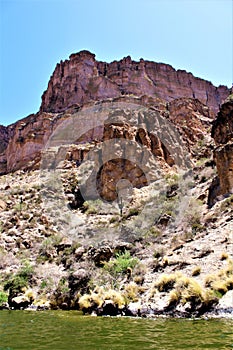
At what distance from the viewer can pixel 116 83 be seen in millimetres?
74062

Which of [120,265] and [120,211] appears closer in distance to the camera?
[120,265]

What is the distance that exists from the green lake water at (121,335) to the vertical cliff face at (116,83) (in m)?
59.9

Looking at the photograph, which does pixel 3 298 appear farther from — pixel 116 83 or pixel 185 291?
pixel 116 83

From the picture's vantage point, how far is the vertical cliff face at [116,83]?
2761 inches

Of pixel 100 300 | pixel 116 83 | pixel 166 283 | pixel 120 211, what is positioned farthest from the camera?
pixel 116 83

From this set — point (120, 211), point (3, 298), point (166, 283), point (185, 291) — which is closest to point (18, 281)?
point (3, 298)

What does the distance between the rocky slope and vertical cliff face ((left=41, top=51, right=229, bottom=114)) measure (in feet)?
8.99

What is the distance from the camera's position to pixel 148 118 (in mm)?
42969

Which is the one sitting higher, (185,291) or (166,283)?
(166,283)

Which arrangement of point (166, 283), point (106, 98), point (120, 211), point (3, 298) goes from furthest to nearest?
point (106, 98), point (120, 211), point (3, 298), point (166, 283)

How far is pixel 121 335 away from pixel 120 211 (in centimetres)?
2363

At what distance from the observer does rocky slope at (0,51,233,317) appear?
14.5 meters

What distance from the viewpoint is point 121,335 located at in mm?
8633

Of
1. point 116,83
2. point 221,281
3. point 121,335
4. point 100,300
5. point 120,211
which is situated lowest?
point 121,335
